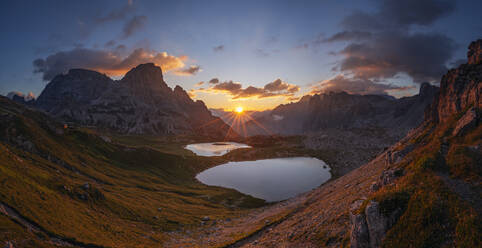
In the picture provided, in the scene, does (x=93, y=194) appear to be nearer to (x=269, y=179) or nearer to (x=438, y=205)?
(x=438, y=205)

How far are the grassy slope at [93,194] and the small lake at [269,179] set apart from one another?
956 centimetres

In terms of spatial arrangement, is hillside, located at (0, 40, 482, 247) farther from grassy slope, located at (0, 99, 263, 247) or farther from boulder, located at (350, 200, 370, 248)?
grassy slope, located at (0, 99, 263, 247)

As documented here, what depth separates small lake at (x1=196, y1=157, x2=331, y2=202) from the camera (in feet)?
325

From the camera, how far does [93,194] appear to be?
4747cm

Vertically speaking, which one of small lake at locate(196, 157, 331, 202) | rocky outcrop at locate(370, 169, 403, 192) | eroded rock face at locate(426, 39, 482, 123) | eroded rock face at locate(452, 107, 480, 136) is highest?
eroded rock face at locate(426, 39, 482, 123)

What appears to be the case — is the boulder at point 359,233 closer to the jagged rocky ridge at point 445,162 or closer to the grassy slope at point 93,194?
the jagged rocky ridge at point 445,162

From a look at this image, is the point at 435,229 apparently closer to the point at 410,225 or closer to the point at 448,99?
the point at 410,225

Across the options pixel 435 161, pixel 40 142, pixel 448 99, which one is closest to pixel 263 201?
pixel 448 99

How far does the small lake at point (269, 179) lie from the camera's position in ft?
325

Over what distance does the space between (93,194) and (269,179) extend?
294 feet

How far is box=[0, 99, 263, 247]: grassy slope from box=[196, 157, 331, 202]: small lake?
9561mm

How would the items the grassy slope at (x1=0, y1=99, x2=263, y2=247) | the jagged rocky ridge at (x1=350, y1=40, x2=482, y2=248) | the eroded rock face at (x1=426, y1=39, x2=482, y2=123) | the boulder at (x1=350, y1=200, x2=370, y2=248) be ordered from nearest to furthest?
the jagged rocky ridge at (x1=350, y1=40, x2=482, y2=248) < the boulder at (x1=350, y1=200, x2=370, y2=248) < the grassy slope at (x1=0, y1=99, x2=263, y2=247) < the eroded rock face at (x1=426, y1=39, x2=482, y2=123)

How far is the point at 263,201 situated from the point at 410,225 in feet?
248

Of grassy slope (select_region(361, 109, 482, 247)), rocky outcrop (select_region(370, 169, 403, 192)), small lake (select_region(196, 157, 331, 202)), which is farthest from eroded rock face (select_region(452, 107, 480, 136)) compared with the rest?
small lake (select_region(196, 157, 331, 202))
